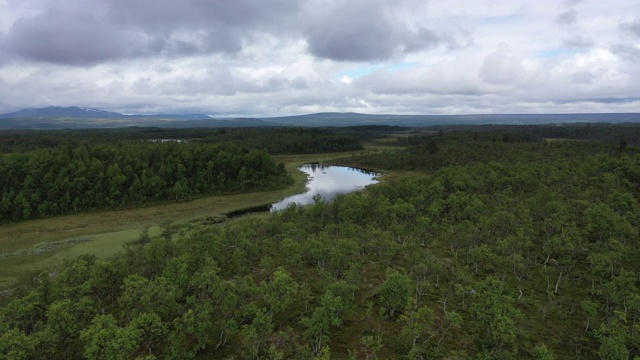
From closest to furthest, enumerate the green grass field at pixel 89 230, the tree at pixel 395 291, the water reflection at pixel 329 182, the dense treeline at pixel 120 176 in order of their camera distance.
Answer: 1. the tree at pixel 395 291
2. the green grass field at pixel 89 230
3. the dense treeline at pixel 120 176
4. the water reflection at pixel 329 182


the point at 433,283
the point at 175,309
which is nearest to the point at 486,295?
the point at 433,283

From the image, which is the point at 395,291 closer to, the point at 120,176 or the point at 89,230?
the point at 89,230

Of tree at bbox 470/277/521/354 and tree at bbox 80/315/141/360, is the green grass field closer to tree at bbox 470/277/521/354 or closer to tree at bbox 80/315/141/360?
tree at bbox 80/315/141/360

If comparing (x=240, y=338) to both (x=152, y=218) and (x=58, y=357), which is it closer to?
(x=58, y=357)

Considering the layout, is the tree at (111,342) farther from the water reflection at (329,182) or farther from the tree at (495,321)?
the water reflection at (329,182)

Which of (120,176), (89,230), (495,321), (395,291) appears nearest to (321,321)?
(395,291)

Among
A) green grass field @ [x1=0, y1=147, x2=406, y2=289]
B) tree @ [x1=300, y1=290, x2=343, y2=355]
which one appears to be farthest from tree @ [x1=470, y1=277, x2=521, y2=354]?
green grass field @ [x1=0, y1=147, x2=406, y2=289]

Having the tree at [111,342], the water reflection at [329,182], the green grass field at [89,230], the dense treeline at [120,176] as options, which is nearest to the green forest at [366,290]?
the tree at [111,342]
